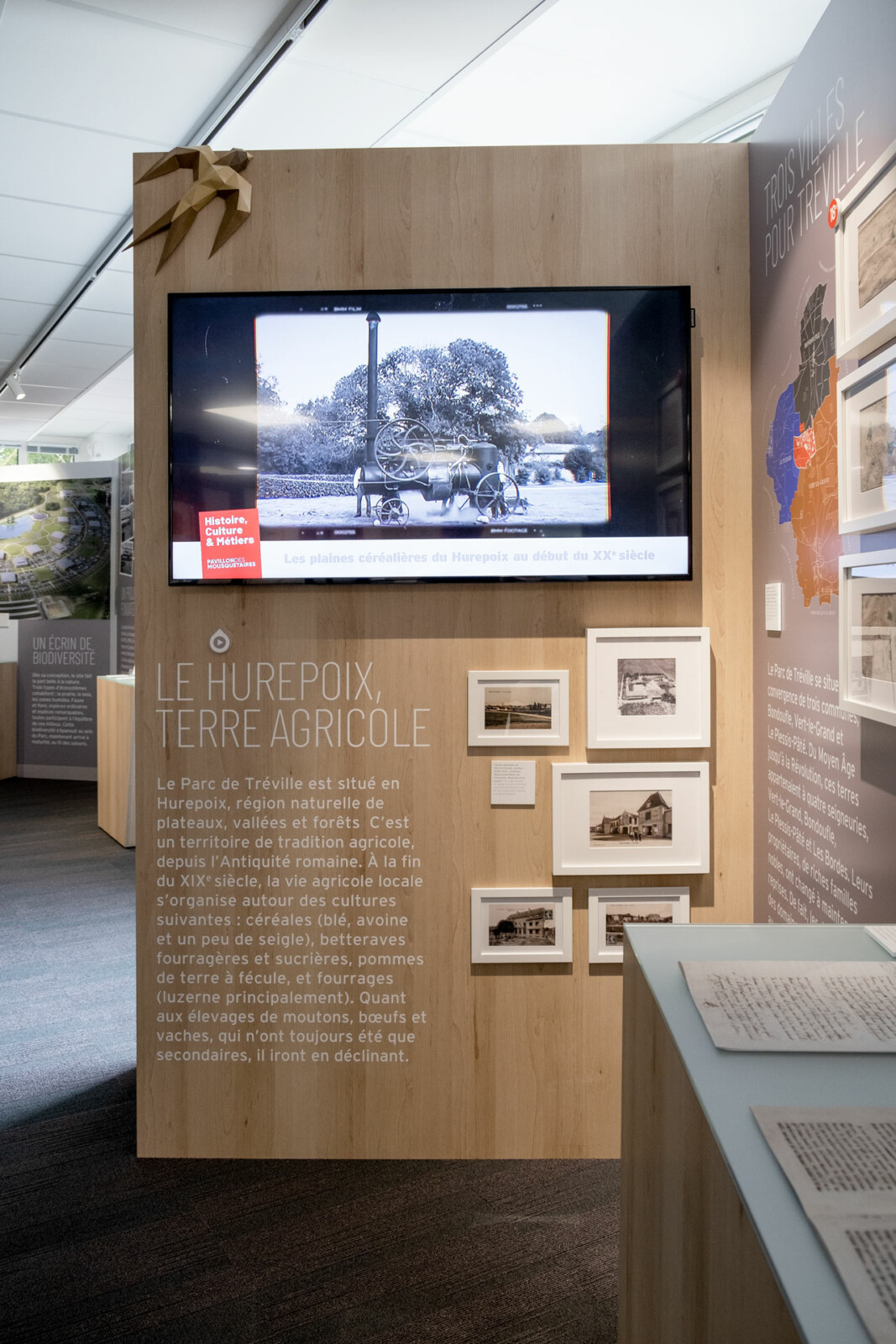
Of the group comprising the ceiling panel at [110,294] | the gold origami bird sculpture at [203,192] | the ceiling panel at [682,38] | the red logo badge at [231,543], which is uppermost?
the ceiling panel at [110,294]

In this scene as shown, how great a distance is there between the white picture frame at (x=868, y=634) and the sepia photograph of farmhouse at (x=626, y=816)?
741mm

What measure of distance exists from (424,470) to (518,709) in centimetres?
64

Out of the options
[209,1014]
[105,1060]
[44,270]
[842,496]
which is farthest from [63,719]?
[842,496]

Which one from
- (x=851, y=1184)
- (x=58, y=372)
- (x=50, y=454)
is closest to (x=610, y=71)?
(x=851, y=1184)

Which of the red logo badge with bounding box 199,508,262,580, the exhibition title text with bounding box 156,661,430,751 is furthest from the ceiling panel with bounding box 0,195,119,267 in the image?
the exhibition title text with bounding box 156,661,430,751

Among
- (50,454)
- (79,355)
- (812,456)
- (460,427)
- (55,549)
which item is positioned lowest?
(812,456)

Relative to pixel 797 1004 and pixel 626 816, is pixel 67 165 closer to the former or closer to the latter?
pixel 626 816

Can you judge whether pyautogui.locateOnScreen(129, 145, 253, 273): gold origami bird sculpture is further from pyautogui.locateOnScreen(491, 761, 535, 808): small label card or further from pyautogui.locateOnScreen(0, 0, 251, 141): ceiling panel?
pyautogui.locateOnScreen(491, 761, 535, 808): small label card

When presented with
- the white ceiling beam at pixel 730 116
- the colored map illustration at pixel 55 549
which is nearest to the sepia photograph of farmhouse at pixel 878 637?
the white ceiling beam at pixel 730 116

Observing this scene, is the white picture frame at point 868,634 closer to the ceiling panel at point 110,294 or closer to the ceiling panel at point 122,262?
the ceiling panel at point 122,262

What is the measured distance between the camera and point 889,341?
1.54 meters

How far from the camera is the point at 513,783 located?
244 centimetres

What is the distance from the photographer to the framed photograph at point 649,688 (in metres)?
2.39

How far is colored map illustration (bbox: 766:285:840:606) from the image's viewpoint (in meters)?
1.89
